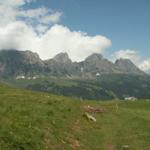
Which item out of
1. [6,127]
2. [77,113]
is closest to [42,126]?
[6,127]

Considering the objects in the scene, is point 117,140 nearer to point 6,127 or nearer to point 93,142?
point 93,142

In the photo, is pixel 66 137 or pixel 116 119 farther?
pixel 116 119

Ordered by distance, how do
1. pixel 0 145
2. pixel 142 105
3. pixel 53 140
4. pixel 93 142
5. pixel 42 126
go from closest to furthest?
pixel 0 145, pixel 53 140, pixel 42 126, pixel 93 142, pixel 142 105

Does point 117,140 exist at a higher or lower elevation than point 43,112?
lower

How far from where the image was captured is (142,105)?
8500 cm

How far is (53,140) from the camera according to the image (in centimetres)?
3369

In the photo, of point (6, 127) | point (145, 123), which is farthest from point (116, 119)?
point (6, 127)

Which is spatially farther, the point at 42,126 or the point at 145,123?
the point at 145,123

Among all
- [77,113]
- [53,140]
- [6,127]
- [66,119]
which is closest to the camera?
[6,127]

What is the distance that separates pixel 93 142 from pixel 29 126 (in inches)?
384

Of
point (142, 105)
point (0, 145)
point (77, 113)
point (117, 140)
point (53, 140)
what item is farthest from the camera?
point (142, 105)

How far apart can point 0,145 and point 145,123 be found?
33125mm

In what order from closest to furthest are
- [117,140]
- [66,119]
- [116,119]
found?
[117,140]
[66,119]
[116,119]

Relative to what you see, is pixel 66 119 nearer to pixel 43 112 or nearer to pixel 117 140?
pixel 43 112
